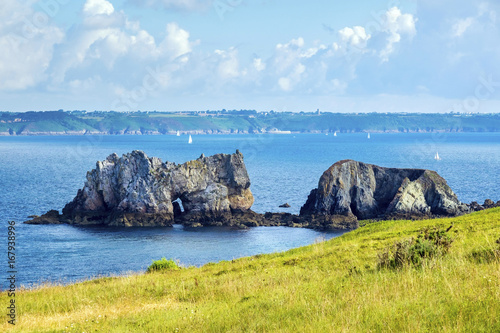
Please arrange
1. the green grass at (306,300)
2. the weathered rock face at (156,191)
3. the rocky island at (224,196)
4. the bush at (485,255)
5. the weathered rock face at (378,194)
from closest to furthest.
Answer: the green grass at (306,300)
the bush at (485,255)
the weathered rock face at (378,194)
the rocky island at (224,196)
the weathered rock face at (156,191)

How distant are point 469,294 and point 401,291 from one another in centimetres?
154

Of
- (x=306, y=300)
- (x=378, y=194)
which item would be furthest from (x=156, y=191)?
(x=306, y=300)

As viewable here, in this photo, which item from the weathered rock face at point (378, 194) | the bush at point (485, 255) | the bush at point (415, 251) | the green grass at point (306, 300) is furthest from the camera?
the weathered rock face at point (378, 194)

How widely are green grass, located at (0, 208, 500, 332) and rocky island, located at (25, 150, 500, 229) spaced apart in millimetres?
55026

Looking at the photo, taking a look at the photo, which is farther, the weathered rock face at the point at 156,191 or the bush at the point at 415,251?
the weathered rock face at the point at 156,191

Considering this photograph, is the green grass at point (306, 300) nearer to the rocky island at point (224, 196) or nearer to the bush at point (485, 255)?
the bush at point (485, 255)

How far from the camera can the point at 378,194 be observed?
7975cm

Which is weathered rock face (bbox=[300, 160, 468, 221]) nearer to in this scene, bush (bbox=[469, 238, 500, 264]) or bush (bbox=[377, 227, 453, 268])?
bush (bbox=[377, 227, 453, 268])

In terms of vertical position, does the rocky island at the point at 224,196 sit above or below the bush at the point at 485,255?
below

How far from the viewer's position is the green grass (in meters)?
10.6

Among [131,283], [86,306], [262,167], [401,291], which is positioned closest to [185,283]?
[131,283]

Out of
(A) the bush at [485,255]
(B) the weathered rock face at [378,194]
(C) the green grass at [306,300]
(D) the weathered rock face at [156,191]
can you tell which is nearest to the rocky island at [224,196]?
(D) the weathered rock face at [156,191]

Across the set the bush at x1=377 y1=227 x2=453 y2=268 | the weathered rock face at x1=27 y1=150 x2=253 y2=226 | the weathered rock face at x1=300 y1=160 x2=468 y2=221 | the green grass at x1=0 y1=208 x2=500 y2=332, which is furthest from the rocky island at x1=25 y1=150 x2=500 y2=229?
the bush at x1=377 y1=227 x2=453 y2=268

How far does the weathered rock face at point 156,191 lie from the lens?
7731 cm
